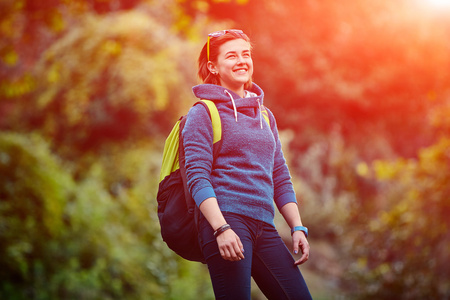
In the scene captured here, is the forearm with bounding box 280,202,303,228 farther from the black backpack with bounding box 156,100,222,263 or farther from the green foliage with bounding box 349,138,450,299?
the green foliage with bounding box 349,138,450,299

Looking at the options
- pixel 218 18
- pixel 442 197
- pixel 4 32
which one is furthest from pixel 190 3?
pixel 442 197

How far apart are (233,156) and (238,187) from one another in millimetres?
127

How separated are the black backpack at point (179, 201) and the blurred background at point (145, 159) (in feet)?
2.19

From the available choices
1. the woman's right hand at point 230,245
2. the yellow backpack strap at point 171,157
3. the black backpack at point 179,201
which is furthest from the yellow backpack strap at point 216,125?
the woman's right hand at point 230,245

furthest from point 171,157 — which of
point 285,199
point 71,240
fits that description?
point 71,240

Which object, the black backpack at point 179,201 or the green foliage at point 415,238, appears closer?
the black backpack at point 179,201

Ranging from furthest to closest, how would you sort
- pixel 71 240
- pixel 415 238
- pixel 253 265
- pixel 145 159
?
pixel 145 159 → pixel 415 238 → pixel 71 240 → pixel 253 265

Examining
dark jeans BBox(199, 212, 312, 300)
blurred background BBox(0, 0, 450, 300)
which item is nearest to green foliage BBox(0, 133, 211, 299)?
blurred background BBox(0, 0, 450, 300)

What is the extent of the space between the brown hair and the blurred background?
288 millimetres

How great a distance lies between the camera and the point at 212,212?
1.98 m

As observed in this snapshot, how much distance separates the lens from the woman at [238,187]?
203 centimetres

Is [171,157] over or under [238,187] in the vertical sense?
over

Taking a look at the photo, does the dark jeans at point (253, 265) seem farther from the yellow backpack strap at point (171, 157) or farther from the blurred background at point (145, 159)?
the blurred background at point (145, 159)

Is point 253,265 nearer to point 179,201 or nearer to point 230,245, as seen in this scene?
point 230,245
